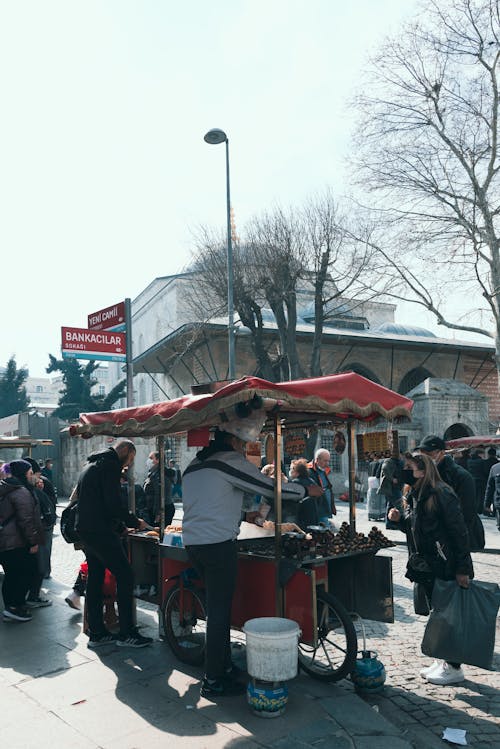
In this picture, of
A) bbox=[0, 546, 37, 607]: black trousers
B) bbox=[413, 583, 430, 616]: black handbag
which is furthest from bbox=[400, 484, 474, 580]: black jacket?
bbox=[0, 546, 37, 607]: black trousers

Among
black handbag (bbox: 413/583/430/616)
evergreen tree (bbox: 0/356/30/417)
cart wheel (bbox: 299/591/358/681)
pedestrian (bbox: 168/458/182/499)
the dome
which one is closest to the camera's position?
cart wheel (bbox: 299/591/358/681)

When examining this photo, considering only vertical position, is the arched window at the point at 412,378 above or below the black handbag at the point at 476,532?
above

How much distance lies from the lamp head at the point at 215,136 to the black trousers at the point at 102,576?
13521mm

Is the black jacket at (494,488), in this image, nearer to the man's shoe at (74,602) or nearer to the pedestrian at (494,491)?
the pedestrian at (494,491)

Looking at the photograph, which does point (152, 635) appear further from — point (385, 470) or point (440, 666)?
point (385, 470)

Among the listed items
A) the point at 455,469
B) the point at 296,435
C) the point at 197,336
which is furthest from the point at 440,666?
the point at 197,336

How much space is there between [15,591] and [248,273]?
1660 cm

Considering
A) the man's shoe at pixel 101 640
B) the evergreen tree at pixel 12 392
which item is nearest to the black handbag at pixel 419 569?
the man's shoe at pixel 101 640

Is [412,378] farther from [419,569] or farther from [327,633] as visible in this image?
[327,633]

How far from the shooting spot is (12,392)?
49.7 meters

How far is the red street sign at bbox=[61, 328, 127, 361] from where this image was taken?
8.77 m

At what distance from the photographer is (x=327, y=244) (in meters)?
21.5

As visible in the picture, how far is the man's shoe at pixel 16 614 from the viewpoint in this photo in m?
6.95

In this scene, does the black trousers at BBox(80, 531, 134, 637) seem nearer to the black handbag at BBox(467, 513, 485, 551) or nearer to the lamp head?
the black handbag at BBox(467, 513, 485, 551)
